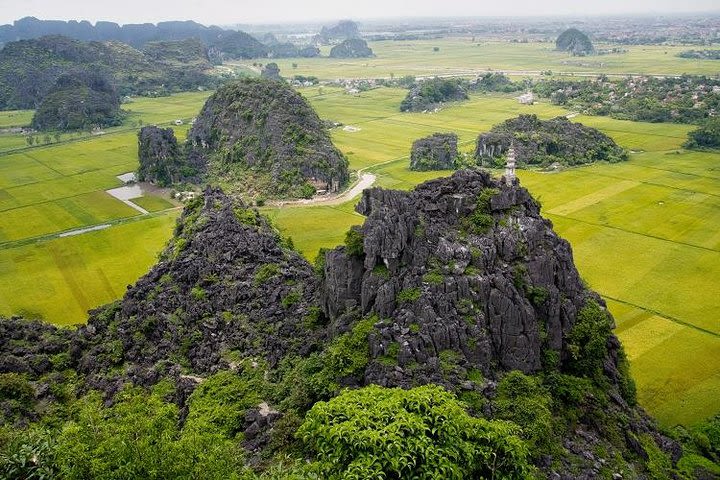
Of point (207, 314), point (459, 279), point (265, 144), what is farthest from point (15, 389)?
point (265, 144)

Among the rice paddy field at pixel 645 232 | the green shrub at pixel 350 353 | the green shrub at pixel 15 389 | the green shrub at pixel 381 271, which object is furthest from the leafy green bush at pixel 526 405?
the green shrub at pixel 15 389

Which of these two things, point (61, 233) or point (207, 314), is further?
point (61, 233)

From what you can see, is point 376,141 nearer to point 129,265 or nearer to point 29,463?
point 129,265

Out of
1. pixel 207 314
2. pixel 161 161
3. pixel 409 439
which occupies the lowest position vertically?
pixel 207 314

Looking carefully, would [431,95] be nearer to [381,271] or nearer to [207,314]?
[207,314]

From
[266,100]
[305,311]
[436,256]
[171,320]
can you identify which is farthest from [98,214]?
[436,256]
